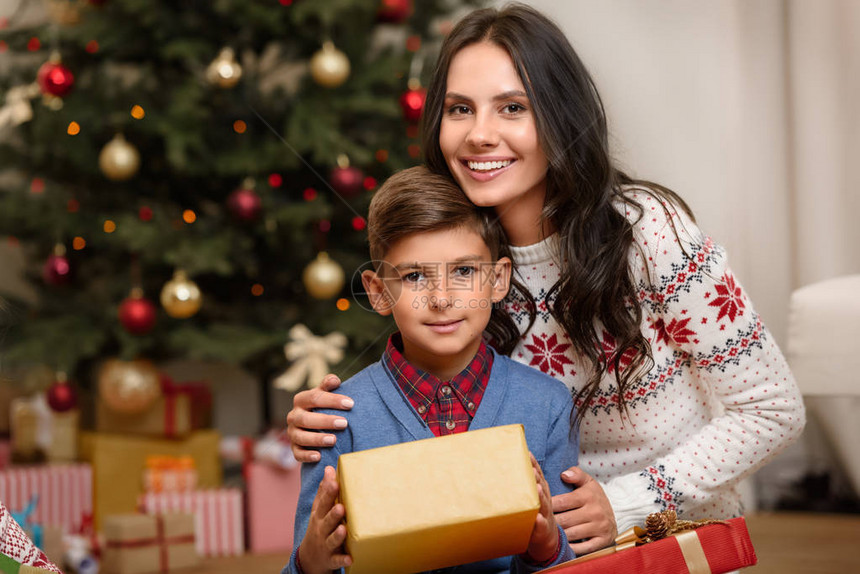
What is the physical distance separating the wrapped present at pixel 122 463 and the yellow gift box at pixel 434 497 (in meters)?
1.55

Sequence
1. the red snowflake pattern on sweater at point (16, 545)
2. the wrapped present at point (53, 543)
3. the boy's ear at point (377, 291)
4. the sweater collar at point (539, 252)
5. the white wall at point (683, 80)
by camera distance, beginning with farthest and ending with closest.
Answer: the wrapped present at point (53, 543) → the white wall at point (683, 80) → the sweater collar at point (539, 252) → the boy's ear at point (377, 291) → the red snowflake pattern on sweater at point (16, 545)

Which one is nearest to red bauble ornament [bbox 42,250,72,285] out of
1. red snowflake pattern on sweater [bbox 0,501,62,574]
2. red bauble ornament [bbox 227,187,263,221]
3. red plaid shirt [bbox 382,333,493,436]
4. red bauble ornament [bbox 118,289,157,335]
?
red bauble ornament [bbox 118,289,157,335]

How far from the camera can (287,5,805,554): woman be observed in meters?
1.07

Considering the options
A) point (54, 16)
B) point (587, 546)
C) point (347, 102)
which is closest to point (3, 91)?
point (54, 16)

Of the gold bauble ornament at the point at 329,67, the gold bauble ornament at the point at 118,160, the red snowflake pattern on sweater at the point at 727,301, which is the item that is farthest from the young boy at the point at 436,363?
the gold bauble ornament at the point at 118,160

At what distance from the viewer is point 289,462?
2.13 m

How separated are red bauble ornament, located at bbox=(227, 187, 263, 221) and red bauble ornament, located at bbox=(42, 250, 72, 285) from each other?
1.40ft

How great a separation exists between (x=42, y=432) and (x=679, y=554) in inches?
76.4

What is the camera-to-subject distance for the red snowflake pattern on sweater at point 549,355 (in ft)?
3.79

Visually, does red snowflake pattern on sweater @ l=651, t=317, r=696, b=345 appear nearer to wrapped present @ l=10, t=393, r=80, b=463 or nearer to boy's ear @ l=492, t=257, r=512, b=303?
boy's ear @ l=492, t=257, r=512, b=303

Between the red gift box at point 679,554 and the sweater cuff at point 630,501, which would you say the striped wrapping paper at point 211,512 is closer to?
the sweater cuff at point 630,501

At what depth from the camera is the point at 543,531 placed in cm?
85

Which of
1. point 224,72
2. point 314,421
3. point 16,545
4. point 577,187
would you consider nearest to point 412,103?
point 224,72

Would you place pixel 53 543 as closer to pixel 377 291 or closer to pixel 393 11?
pixel 377 291
